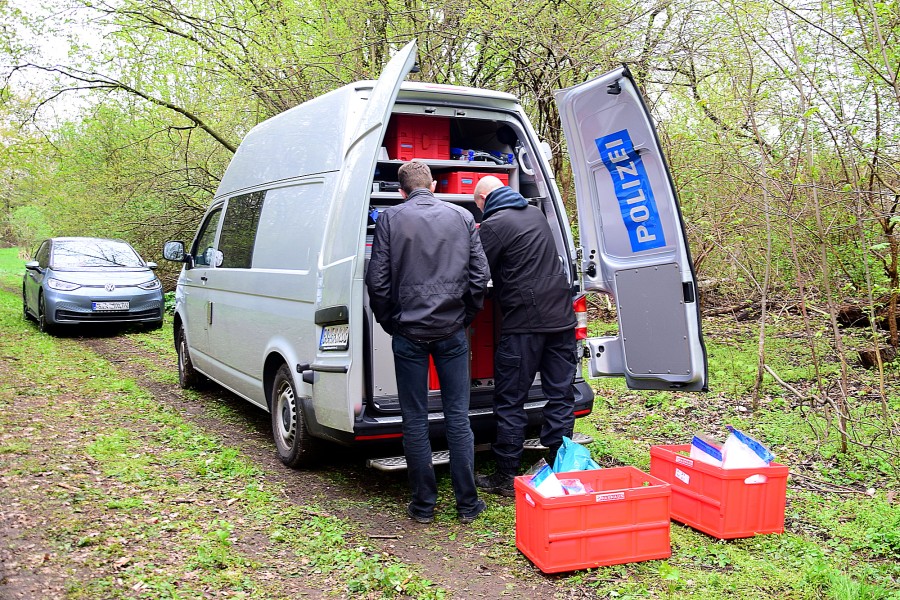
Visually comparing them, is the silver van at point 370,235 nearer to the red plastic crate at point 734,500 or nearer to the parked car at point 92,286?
the red plastic crate at point 734,500

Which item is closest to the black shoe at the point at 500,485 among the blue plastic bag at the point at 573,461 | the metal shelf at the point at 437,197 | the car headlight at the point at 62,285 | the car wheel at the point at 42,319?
the blue plastic bag at the point at 573,461

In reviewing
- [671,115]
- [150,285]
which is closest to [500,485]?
[671,115]

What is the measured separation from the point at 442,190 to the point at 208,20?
7.86 meters

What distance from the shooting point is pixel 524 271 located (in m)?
4.39

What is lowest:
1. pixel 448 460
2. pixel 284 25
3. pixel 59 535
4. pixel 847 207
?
pixel 59 535

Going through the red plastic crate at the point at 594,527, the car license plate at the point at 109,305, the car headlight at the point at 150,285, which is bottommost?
the red plastic crate at the point at 594,527

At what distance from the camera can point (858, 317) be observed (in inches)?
330

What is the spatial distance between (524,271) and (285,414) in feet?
6.44

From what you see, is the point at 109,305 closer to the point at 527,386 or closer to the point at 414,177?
the point at 414,177

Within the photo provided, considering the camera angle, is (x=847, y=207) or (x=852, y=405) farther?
(x=852, y=405)

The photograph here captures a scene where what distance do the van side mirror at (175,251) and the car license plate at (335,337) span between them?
3.23 meters

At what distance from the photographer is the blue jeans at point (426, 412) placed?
3.98 m

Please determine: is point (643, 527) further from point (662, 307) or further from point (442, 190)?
point (442, 190)

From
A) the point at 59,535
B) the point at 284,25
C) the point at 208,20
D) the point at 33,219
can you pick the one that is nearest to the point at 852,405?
the point at 59,535
